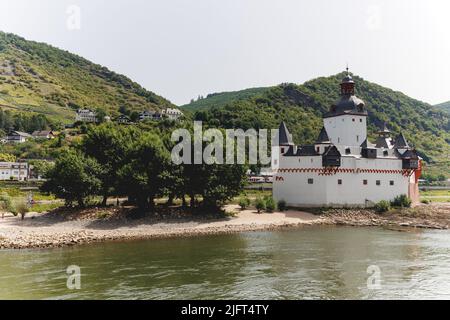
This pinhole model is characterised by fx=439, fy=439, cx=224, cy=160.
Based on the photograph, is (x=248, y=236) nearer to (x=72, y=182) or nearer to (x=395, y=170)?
(x=72, y=182)

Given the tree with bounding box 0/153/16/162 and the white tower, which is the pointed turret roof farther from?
the tree with bounding box 0/153/16/162

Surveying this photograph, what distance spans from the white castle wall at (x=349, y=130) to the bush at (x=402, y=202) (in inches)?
339

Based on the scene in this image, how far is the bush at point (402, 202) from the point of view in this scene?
53219 mm

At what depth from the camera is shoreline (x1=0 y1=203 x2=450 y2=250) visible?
117 ft

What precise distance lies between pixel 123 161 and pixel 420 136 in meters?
109

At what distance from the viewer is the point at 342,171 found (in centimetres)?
5250

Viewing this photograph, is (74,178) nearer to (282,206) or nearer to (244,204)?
(244,204)

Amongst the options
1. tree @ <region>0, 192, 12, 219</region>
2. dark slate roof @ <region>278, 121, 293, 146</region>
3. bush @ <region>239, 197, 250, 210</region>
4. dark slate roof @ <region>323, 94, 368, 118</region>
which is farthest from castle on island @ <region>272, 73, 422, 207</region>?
tree @ <region>0, 192, 12, 219</region>

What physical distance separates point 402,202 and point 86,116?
10454 centimetres

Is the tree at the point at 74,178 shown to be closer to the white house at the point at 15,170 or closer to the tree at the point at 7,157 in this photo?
the white house at the point at 15,170

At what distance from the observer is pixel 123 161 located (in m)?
47.7

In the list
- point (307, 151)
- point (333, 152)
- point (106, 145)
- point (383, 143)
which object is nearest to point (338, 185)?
point (333, 152)

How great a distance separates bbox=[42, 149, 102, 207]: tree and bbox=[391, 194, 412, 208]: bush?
114 feet
